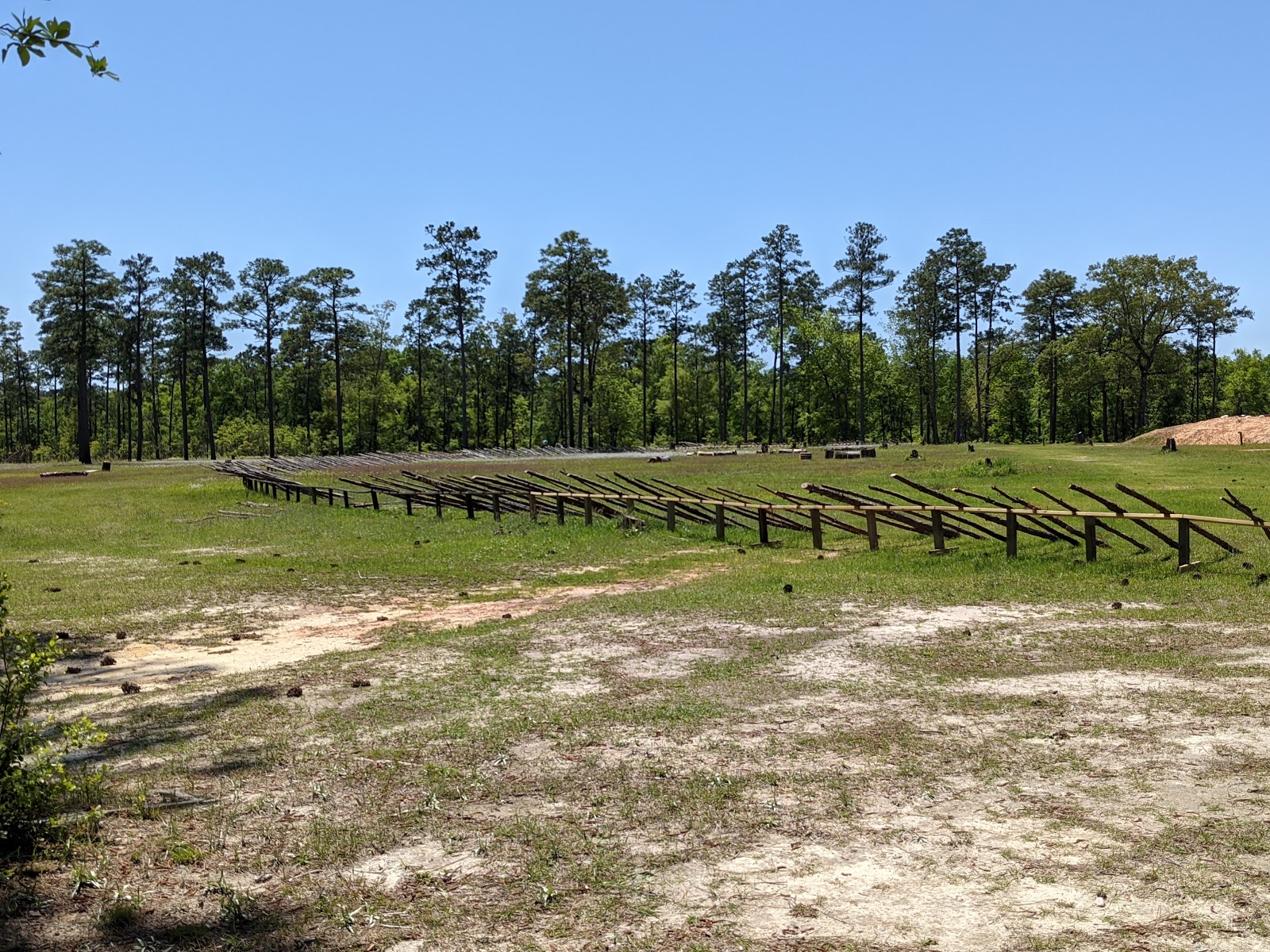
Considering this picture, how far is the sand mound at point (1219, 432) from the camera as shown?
4644 cm

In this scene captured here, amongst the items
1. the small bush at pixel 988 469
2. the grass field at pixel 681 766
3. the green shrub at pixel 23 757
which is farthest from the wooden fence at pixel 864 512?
the green shrub at pixel 23 757

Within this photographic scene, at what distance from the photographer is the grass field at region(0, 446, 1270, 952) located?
4.00 metres

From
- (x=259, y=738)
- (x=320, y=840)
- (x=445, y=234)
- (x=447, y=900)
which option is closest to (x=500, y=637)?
(x=259, y=738)

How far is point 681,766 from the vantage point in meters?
5.79

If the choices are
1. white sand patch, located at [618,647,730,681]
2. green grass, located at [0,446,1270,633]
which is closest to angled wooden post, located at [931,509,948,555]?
green grass, located at [0,446,1270,633]

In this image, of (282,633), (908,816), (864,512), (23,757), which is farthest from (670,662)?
(864,512)

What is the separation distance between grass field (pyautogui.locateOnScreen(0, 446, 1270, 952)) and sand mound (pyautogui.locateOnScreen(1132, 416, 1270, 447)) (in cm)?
3850

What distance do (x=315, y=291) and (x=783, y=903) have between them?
77.1 meters

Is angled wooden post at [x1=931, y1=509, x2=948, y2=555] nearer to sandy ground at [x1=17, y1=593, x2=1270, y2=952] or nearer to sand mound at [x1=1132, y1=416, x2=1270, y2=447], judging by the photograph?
sandy ground at [x1=17, y1=593, x2=1270, y2=952]

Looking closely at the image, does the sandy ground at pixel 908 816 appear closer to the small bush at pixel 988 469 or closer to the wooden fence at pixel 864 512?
the wooden fence at pixel 864 512

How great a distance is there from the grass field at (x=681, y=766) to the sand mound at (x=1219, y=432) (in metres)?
38.5

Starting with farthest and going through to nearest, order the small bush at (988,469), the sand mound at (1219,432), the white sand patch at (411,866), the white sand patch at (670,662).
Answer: the sand mound at (1219,432)
the small bush at (988,469)
the white sand patch at (670,662)
the white sand patch at (411,866)

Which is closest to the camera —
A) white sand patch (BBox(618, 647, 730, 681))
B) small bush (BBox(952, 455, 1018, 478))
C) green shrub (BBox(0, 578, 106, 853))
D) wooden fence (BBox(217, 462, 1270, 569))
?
green shrub (BBox(0, 578, 106, 853))

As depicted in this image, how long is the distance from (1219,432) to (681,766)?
51.6 metres
